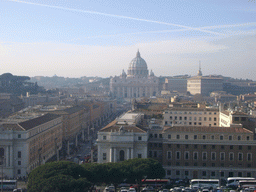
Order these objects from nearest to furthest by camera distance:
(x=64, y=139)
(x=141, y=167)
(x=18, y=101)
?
(x=141, y=167) → (x=64, y=139) → (x=18, y=101)

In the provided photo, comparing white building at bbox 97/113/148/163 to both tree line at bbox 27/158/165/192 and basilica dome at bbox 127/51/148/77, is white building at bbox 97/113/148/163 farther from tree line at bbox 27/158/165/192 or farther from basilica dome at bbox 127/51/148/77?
basilica dome at bbox 127/51/148/77

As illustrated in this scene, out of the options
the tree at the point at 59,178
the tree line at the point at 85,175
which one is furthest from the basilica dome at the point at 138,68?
the tree at the point at 59,178

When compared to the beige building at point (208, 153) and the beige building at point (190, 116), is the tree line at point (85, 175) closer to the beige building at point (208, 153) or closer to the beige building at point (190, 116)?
the beige building at point (208, 153)

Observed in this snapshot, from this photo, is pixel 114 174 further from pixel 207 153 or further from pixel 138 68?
pixel 138 68

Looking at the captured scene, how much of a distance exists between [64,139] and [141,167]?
83.2 feet

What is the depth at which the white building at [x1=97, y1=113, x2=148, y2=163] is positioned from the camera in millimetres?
34906

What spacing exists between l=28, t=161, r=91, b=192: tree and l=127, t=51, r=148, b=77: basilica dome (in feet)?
506

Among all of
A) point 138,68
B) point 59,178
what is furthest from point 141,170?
point 138,68

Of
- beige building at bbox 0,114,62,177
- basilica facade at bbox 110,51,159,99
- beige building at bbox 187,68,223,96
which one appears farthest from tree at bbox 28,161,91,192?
basilica facade at bbox 110,51,159,99

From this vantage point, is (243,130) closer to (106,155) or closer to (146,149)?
(146,149)

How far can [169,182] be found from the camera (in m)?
33.0

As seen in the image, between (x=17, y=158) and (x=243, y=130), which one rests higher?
(x=243, y=130)

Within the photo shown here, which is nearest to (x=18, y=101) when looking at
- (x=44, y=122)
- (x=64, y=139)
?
(x=64, y=139)

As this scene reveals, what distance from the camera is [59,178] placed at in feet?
80.6
